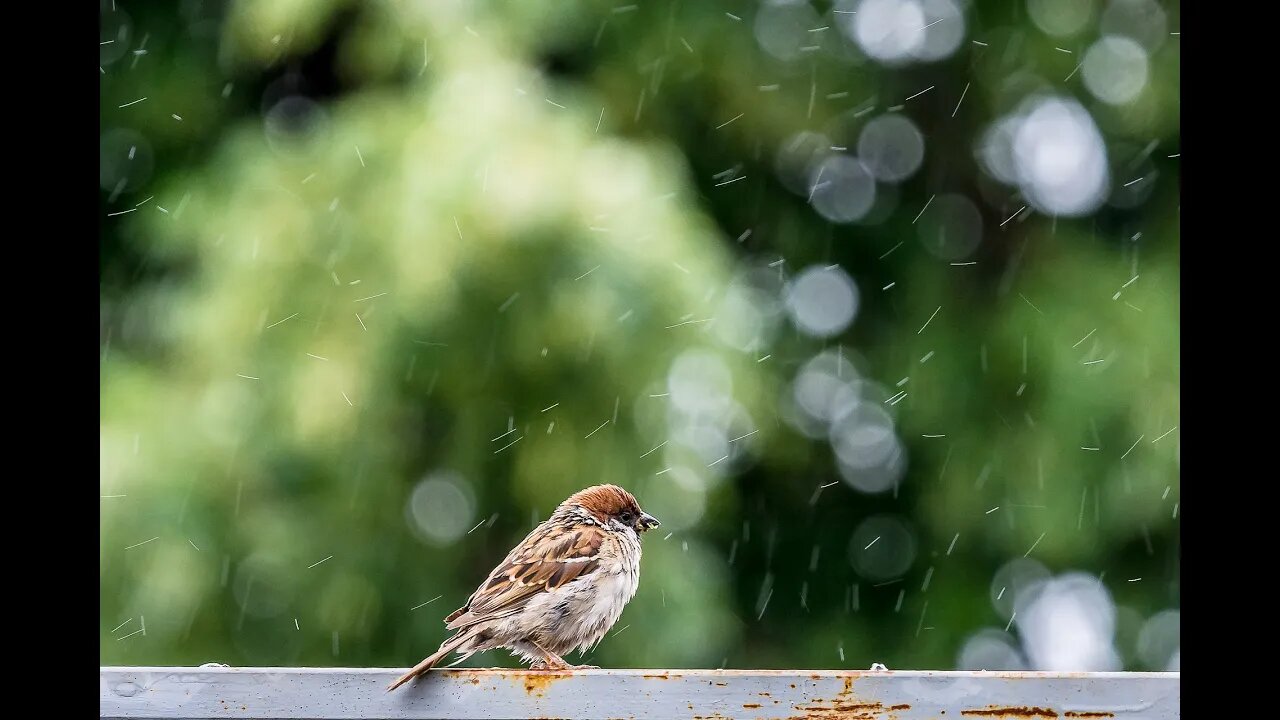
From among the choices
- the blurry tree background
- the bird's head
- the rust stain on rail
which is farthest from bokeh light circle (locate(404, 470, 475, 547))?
the rust stain on rail

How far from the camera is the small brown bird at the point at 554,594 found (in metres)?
3.14

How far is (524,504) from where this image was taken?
5.08 m

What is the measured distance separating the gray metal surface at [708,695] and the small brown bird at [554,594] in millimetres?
1009

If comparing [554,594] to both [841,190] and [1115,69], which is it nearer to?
[841,190]

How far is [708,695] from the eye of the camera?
195 centimetres

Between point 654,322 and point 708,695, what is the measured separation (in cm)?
297

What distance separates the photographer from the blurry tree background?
4746 mm

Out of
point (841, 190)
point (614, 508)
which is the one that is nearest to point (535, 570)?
point (614, 508)

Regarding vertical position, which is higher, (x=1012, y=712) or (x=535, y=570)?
(x=1012, y=712)

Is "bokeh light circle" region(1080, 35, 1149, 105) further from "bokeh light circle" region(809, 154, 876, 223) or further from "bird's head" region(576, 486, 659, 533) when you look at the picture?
"bird's head" region(576, 486, 659, 533)

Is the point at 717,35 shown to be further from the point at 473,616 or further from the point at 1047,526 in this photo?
the point at 473,616

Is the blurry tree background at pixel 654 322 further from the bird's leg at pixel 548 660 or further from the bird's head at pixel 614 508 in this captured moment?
the bird's leg at pixel 548 660
